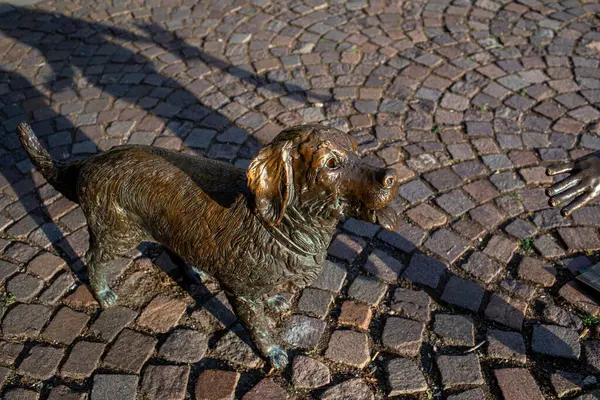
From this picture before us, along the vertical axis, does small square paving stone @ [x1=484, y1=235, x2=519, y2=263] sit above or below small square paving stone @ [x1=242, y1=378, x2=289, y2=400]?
below

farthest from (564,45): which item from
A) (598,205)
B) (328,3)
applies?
(328,3)

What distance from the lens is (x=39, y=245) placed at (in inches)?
173

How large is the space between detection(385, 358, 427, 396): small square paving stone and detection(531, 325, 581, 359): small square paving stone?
2.76 feet

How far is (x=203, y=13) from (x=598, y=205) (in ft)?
18.8

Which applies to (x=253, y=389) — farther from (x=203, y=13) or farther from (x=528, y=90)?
(x=203, y=13)

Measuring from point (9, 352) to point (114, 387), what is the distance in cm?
89

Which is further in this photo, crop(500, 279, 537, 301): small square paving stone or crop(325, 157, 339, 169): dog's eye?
crop(500, 279, 537, 301): small square paving stone

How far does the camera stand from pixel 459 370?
3414mm

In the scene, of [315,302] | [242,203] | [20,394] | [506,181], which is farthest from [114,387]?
[506,181]

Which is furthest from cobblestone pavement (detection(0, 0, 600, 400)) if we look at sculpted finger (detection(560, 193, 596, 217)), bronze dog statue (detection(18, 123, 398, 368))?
sculpted finger (detection(560, 193, 596, 217))

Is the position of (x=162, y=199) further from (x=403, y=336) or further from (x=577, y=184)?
(x=577, y=184)

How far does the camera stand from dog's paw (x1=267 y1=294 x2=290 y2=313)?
380 centimetres

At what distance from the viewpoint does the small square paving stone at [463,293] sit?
12.4 feet

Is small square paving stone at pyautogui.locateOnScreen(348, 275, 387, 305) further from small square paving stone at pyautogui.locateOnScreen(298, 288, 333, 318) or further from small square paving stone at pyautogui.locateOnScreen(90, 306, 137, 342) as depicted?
small square paving stone at pyautogui.locateOnScreen(90, 306, 137, 342)
